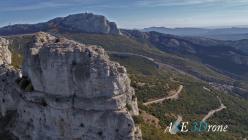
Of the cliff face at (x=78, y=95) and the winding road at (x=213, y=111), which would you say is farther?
the winding road at (x=213, y=111)

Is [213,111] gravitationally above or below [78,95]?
below

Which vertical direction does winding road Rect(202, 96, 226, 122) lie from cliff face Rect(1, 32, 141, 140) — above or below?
below

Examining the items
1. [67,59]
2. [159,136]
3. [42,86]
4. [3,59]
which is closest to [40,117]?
[42,86]

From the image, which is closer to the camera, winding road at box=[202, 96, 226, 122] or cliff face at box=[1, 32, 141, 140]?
cliff face at box=[1, 32, 141, 140]

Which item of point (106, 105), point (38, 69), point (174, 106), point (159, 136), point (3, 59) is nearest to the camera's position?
point (106, 105)

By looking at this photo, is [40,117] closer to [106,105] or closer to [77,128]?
[77,128]

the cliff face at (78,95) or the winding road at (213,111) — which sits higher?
the cliff face at (78,95)

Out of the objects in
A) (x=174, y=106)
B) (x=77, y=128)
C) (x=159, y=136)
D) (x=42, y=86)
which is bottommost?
(x=174, y=106)

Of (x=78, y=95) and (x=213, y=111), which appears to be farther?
(x=213, y=111)
